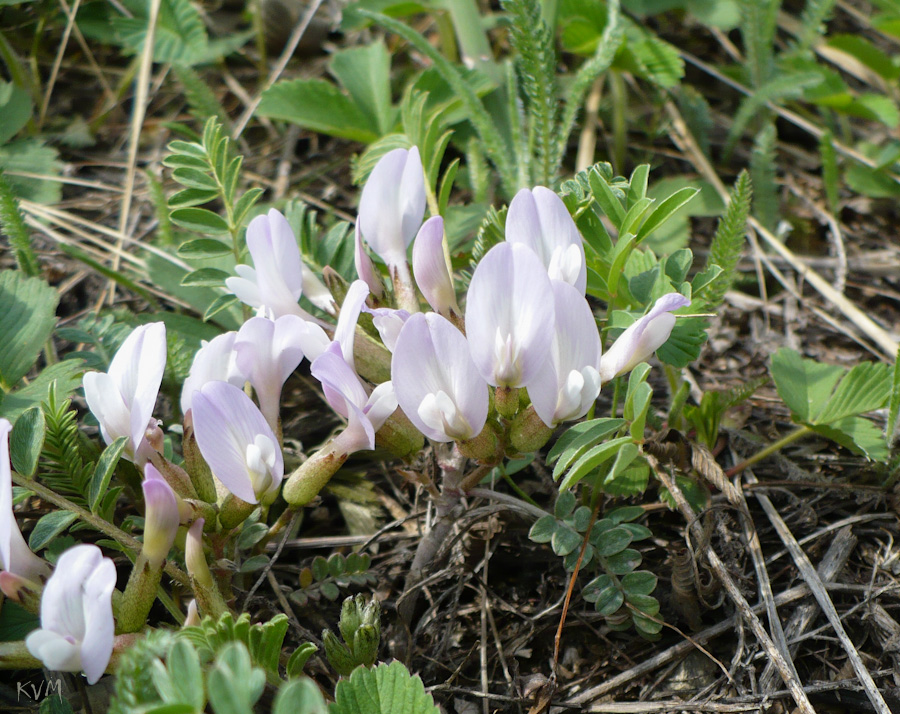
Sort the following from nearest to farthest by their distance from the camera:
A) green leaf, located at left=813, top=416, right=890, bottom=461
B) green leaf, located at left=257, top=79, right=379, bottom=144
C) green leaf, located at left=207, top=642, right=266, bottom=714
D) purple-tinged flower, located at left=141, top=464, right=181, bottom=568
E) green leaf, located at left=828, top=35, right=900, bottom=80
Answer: green leaf, located at left=207, top=642, right=266, bottom=714
purple-tinged flower, located at left=141, top=464, right=181, bottom=568
green leaf, located at left=813, top=416, right=890, bottom=461
green leaf, located at left=257, top=79, right=379, bottom=144
green leaf, located at left=828, top=35, right=900, bottom=80

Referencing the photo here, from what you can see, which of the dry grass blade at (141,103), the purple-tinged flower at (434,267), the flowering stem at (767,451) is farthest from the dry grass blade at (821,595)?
the dry grass blade at (141,103)

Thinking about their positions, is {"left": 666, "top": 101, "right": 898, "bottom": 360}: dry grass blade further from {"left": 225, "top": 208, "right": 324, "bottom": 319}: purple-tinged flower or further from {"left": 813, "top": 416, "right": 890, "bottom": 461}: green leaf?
{"left": 225, "top": 208, "right": 324, "bottom": 319}: purple-tinged flower

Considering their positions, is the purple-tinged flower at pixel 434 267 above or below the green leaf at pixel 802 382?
above

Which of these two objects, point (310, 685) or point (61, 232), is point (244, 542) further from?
point (61, 232)

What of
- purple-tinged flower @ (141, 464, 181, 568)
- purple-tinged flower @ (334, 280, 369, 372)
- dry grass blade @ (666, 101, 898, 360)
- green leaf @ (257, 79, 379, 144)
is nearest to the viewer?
purple-tinged flower @ (141, 464, 181, 568)

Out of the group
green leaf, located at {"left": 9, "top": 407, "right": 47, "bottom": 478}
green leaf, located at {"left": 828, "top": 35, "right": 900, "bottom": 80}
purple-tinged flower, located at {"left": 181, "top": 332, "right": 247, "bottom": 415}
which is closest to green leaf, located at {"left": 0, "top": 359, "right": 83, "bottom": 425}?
green leaf, located at {"left": 9, "top": 407, "right": 47, "bottom": 478}

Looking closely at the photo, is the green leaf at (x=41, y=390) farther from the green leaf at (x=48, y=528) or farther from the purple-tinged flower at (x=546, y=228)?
the purple-tinged flower at (x=546, y=228)

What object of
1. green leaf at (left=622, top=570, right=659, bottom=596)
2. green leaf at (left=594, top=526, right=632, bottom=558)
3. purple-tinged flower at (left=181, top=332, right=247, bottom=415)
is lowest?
green leaf at (left=622, top=570, right=659, bottom=596)

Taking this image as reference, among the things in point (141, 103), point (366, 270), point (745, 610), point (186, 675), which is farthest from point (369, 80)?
point (186, 675)

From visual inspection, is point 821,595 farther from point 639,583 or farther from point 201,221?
point 201,221
